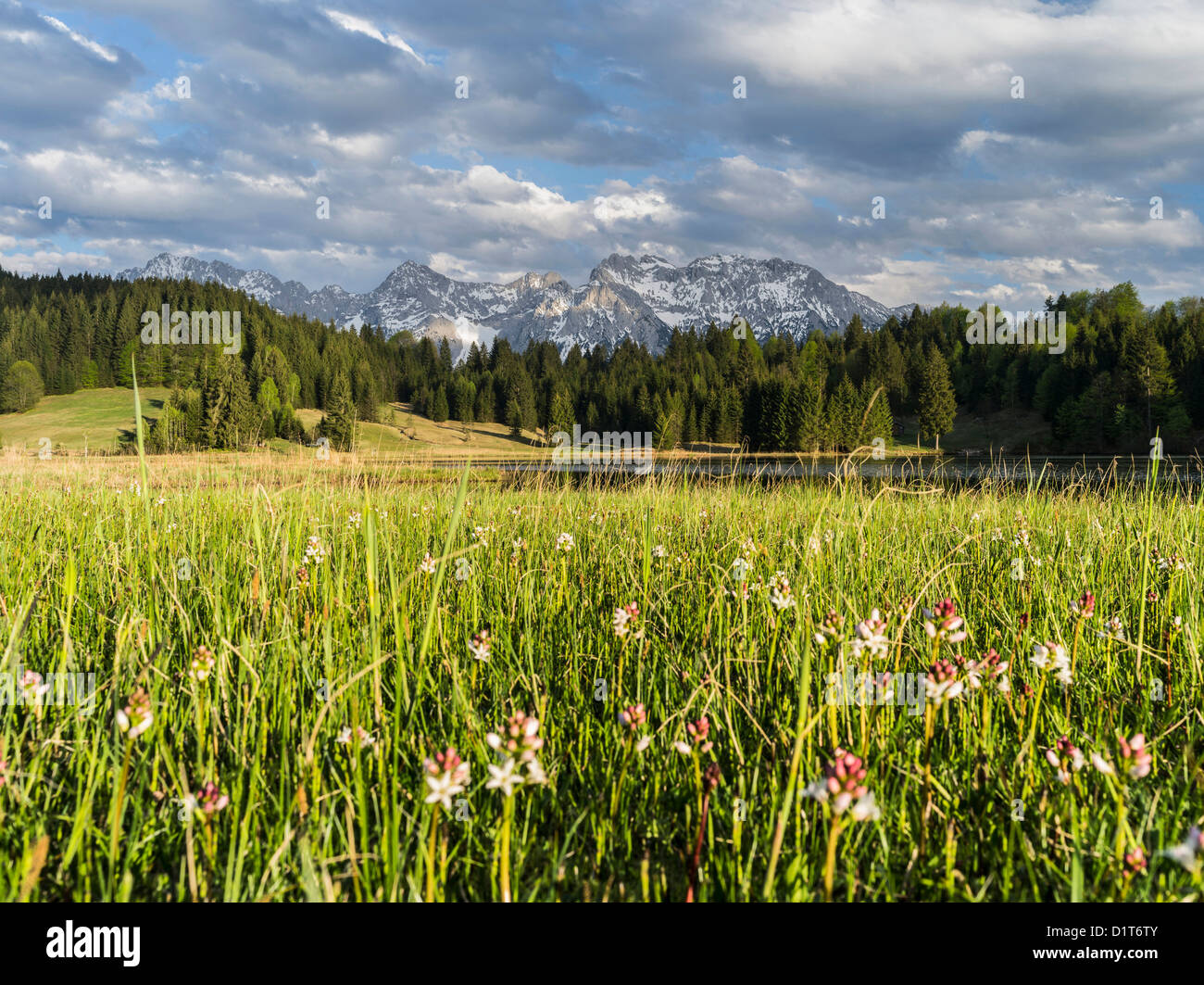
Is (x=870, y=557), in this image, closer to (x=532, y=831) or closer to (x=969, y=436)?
(x=532, y=831)

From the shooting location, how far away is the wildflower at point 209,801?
1334mm

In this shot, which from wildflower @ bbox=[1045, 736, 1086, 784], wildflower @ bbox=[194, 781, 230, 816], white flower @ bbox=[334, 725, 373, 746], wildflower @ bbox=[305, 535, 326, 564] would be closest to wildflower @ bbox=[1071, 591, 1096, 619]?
wildflower @ bbox=[1045, 736, 1086, 784]

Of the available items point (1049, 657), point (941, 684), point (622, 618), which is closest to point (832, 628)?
point (941, 684)

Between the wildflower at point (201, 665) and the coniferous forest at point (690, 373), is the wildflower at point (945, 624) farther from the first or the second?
the coniferous forest at point (690, 373)

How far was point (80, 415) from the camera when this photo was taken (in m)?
87.6

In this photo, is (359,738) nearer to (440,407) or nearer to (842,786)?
(842,786)

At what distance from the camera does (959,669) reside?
2.28m

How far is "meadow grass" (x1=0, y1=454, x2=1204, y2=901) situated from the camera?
1384 mm

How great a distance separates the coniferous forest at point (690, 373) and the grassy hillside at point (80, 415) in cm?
320

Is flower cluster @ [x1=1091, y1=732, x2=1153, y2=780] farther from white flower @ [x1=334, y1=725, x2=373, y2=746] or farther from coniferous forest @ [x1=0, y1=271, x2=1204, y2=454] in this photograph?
coniferous forest @ [x1=0, y1=271, x2=1204, y2=454]

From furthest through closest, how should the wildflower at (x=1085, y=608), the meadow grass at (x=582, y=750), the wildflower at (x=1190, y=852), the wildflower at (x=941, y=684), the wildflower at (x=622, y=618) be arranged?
the wildflower at (x=1085, y=608) → the wildflower at (x=622, y=618) → the wildflower at (x=941, y=684) → the meadow grass at (x=582, y=750) → the wildflower at (x=1190, y=852)

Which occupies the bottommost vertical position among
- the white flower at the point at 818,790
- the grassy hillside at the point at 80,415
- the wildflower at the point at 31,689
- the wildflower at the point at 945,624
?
the wildflower at the point at 31,689

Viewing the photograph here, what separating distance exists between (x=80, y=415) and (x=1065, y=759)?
11429cm

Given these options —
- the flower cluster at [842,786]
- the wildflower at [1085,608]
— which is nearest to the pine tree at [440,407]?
the wildflower at [1085,608]
